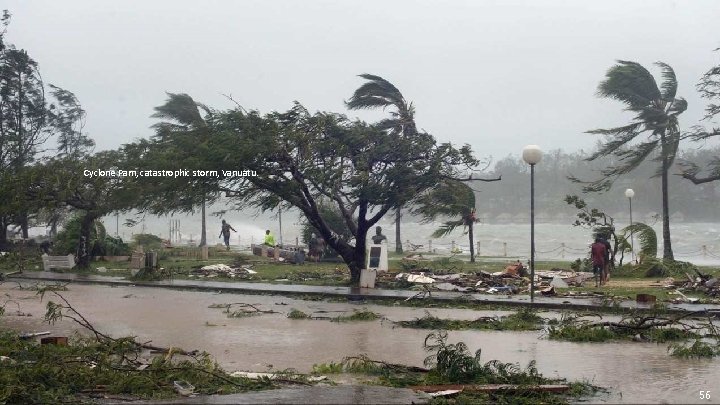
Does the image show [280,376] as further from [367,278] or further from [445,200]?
[445,200]

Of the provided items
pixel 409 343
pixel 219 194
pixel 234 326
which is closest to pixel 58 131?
pixel 219 194

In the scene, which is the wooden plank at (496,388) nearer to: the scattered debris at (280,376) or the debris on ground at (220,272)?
the scattered debris at (280,376)

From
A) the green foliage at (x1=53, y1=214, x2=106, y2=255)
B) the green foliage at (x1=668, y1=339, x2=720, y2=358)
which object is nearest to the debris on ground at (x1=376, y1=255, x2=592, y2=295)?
the green foliage at (x1=668, y1=339, x2=720, y2=358)

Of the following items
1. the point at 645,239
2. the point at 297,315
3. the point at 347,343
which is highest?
the point at 645,239

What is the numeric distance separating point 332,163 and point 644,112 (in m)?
16.6

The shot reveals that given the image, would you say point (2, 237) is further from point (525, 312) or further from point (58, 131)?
point (525, 312)

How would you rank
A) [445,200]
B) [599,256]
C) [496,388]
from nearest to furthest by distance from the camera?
[496,388], [599,256], [445,200]

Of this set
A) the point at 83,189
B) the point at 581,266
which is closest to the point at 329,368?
the point at 581,266

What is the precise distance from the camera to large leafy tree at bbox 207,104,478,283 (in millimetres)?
23562

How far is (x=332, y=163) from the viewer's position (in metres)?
24.3

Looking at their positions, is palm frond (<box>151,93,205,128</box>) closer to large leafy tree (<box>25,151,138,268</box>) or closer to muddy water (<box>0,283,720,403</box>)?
large leafy tree (<box>25,151,138,268</box>)

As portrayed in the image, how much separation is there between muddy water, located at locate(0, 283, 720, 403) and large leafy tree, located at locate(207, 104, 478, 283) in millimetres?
5095

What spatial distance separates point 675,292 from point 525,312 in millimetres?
7046

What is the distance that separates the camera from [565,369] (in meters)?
10.1
